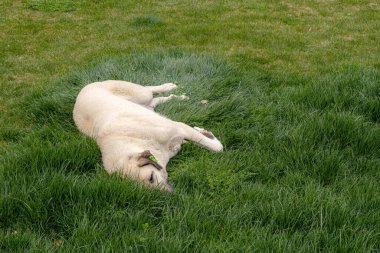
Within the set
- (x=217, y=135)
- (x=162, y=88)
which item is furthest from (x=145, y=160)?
(x=162, y=88)

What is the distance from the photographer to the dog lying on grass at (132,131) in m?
3.76

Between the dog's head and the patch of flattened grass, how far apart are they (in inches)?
323

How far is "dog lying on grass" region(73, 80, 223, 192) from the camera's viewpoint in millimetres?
3758

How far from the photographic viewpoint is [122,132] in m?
4.33

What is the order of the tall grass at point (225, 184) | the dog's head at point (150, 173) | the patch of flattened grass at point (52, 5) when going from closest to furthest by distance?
the tall grass at point (225, 184), the dog's head at point (150, 173), the patch of flattened grass at point (52, 5)

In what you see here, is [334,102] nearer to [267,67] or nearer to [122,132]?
[267,67]

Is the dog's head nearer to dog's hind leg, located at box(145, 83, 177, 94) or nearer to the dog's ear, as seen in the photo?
the dog's ear

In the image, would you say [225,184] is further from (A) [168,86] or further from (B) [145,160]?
(A) [168,86]

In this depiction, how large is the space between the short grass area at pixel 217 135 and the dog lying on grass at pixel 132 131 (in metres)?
0.13

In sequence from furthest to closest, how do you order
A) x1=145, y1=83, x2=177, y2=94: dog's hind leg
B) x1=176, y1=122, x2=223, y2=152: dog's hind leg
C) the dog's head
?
x1=145, y1=83, x2=177, y2=94: dog's hind leg, x1=176, y1=122, x2=223, y2=152: dog's hind leg, the dog's head

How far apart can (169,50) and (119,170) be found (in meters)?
3.84

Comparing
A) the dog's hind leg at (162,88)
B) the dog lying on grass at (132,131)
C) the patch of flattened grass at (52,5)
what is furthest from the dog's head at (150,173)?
the patch of flattened grass at (52,5)

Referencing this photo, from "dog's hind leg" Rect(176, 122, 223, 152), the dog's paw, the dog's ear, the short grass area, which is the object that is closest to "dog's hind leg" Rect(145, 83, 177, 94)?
the dog's paw

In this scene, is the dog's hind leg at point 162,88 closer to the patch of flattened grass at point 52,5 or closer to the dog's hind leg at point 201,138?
the dog's hind leg at point 201,138
